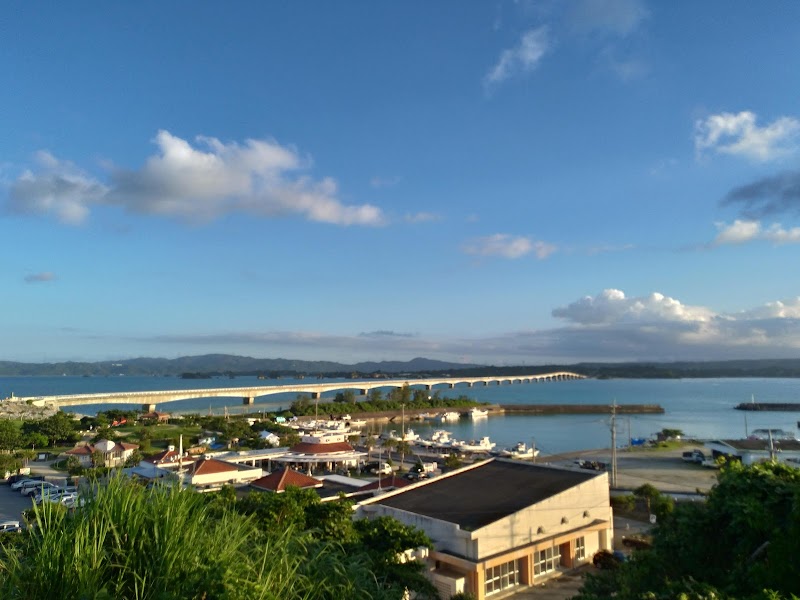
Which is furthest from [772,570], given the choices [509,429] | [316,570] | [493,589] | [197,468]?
[509,429]

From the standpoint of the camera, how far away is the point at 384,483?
67.3 feet

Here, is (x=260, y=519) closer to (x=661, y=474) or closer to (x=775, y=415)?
(x=661, y=474)

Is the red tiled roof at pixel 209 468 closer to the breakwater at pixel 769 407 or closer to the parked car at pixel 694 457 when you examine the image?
the parked car at pixel 694 457

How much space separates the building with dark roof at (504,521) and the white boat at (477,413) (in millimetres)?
53789

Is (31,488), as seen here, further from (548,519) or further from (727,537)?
(727,537)

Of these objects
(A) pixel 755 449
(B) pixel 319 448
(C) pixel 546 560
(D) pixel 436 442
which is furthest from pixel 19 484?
(A) pixel 755 449

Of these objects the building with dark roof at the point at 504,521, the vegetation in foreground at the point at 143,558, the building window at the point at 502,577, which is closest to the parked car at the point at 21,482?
the building with dark roof at the point at 504,521

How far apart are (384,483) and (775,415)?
238 feet

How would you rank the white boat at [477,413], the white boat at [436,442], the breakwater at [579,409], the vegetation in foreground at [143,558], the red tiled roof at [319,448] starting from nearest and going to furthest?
the vegetation in foreground at [143,558] < the red tiled roof at [319,448] < the white boat at [436,442] < the white boat at [477,413] < the breakwater at [579,409]

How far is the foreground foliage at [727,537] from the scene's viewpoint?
5340 mm

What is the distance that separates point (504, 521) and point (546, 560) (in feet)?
6.72

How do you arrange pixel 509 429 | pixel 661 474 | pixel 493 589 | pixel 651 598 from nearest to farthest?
1. pixel 651 598
2. pixel 493 589
3. pixel 661 474
4. pixel 509 429

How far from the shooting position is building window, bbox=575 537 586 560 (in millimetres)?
13664

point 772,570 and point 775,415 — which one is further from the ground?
point 772,570
